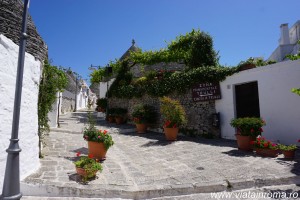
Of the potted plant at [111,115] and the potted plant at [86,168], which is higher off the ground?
the potted plant at [111,115]

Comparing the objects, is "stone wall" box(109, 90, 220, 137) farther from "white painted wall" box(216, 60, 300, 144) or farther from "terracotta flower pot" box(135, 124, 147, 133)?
"white painted wall" box(216, 60, 300, 144)

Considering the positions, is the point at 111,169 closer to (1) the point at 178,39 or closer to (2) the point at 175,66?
(2) the point at 175,66

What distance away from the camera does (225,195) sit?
165 inches

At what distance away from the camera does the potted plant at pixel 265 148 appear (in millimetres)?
6300

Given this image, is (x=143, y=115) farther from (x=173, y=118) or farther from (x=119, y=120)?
(x=119, y=120)

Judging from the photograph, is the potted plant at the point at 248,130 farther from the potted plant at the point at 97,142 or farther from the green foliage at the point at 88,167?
the green foliage at the point at 88,167

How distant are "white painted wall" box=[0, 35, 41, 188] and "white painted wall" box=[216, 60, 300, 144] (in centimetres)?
777

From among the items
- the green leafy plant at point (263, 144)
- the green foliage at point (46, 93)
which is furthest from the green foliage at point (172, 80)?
the green foliage at point (46, 93)

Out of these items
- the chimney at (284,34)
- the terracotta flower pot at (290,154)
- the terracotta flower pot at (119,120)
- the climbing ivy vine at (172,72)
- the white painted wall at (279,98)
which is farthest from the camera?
the chimney at (284,34)

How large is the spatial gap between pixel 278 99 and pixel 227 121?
7.85 feet

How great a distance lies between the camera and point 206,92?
33.0 ft

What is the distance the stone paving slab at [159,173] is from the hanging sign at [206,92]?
316 cm

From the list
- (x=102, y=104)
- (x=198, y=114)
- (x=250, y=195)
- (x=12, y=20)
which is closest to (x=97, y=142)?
(x=12, y=20)

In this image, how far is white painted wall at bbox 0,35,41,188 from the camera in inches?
146
